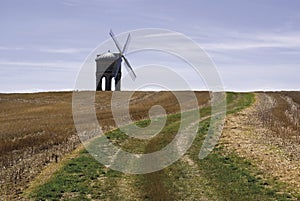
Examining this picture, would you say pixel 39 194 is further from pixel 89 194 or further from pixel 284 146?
pixel 284 146

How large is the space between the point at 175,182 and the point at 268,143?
39.4ft

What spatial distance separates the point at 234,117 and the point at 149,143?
16.6 meters

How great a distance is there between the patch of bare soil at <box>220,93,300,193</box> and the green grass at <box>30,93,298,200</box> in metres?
0.83

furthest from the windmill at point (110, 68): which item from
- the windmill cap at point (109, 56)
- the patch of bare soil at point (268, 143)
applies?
the patch of bare soil at point (268, 143)

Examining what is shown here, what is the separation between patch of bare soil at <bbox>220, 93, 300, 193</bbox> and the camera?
932 inches

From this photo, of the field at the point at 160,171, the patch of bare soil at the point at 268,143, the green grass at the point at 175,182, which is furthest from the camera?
the patch of bare soil at the point at 268,143

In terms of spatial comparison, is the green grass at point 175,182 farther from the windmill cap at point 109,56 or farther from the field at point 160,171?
the windmill cap at point 109,56

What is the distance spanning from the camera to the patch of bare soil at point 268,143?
23.7 meters

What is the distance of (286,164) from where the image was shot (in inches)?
990

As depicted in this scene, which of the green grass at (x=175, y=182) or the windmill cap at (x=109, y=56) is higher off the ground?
the windmill cap at (x=109, y=56)

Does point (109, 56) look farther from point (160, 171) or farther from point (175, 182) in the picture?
point (175, 182)

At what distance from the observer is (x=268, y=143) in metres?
31.8

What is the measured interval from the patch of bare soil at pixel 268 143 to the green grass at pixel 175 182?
→ 2.72ft

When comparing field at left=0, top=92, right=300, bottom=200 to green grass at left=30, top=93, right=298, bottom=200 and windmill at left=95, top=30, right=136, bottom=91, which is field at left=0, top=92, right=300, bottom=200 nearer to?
green grass at left=30, top=93, right=298, bottom=200
